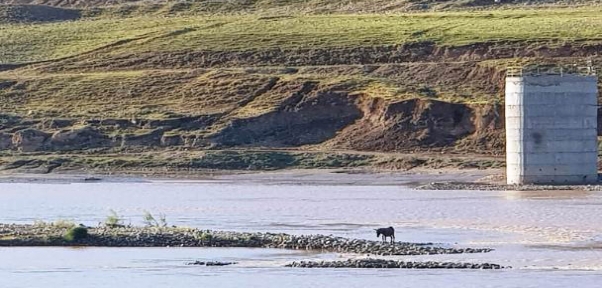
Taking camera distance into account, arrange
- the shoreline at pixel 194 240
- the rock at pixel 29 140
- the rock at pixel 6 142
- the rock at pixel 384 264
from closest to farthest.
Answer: the rock at pixel 384 264, the shoreline at pixel 194 240, the rock at pixel 29 140, the rock at pixel 6 142

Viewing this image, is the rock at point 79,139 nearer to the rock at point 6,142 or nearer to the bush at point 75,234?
the rock at point 6,142

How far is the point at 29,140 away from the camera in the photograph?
81000 millimetres

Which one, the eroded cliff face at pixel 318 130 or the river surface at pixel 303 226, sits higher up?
the eroded cliff face at pixel 318 130

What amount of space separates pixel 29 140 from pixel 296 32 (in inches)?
784

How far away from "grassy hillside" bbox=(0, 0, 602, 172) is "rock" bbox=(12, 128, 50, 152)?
81mm

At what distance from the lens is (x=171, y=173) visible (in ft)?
247

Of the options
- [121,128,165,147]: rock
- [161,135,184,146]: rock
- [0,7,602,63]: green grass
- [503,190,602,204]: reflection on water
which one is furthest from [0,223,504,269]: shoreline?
[0,7,602,63]: green grass

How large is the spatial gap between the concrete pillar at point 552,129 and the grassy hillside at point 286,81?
10.8 m

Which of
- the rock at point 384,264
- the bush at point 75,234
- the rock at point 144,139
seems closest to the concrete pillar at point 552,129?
the rock at point 144,139

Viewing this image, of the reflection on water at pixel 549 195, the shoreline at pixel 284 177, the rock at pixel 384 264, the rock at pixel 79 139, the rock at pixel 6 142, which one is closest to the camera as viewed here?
→ the rock at pixel 384 264

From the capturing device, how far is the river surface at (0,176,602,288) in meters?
36.4

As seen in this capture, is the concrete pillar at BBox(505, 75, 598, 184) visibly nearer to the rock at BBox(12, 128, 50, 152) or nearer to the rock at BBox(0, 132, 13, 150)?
the rock at BBox(12, 128, 50, 152)

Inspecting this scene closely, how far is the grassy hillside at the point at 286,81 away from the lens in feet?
255

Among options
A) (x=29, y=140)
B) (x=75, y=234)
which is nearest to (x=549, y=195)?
(x=75, y=234)
